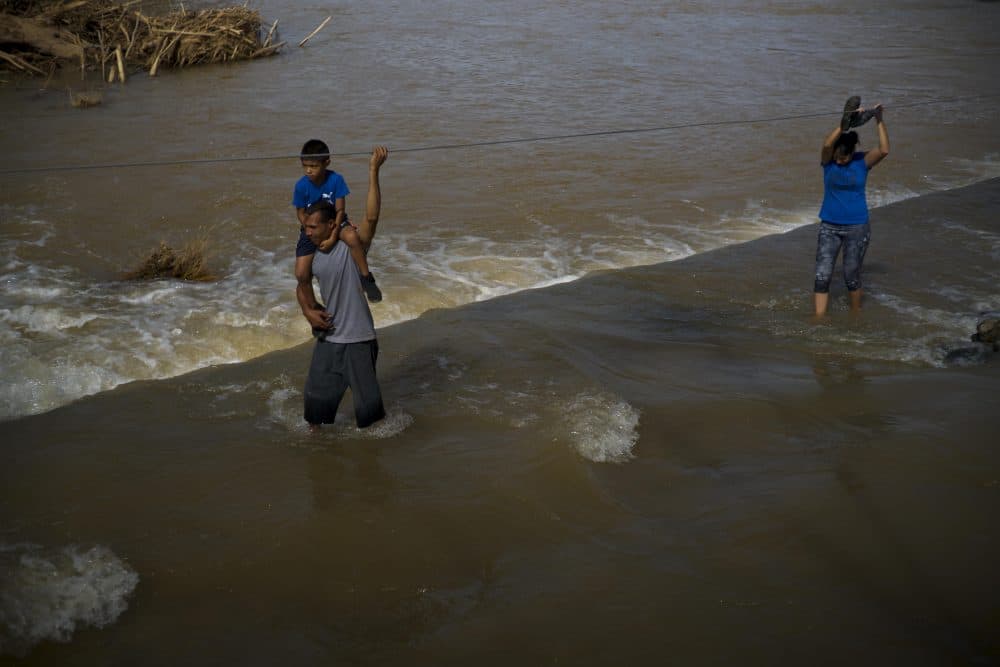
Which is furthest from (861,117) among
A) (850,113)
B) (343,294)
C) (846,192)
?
(343,294)

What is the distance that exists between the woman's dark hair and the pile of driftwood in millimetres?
13538

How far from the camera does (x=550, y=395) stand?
5.73 m

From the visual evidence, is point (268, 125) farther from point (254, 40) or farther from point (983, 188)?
point (983, 188)

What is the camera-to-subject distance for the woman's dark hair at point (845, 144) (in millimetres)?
6137

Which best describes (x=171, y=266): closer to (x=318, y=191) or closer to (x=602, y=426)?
(x=318, y=191)

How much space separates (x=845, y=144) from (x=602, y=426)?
258 centimetres

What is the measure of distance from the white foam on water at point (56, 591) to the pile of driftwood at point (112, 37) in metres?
13.9

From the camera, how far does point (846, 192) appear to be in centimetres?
639

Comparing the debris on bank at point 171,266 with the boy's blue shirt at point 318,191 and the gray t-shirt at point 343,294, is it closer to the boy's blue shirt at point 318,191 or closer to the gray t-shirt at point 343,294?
the boy's blue shirt at point 318,191

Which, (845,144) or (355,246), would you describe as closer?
(355,246)

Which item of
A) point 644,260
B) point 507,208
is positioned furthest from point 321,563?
point 507,208

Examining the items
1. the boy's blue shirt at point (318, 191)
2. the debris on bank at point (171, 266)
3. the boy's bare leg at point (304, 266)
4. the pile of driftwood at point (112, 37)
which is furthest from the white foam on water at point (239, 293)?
the pile of driftwood at point (112, 37)

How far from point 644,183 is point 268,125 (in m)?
5.64

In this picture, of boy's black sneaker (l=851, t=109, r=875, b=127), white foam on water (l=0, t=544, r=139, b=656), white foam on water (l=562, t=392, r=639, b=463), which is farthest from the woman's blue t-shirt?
white foam on water (l=0, t=544, r=139, b=656)
